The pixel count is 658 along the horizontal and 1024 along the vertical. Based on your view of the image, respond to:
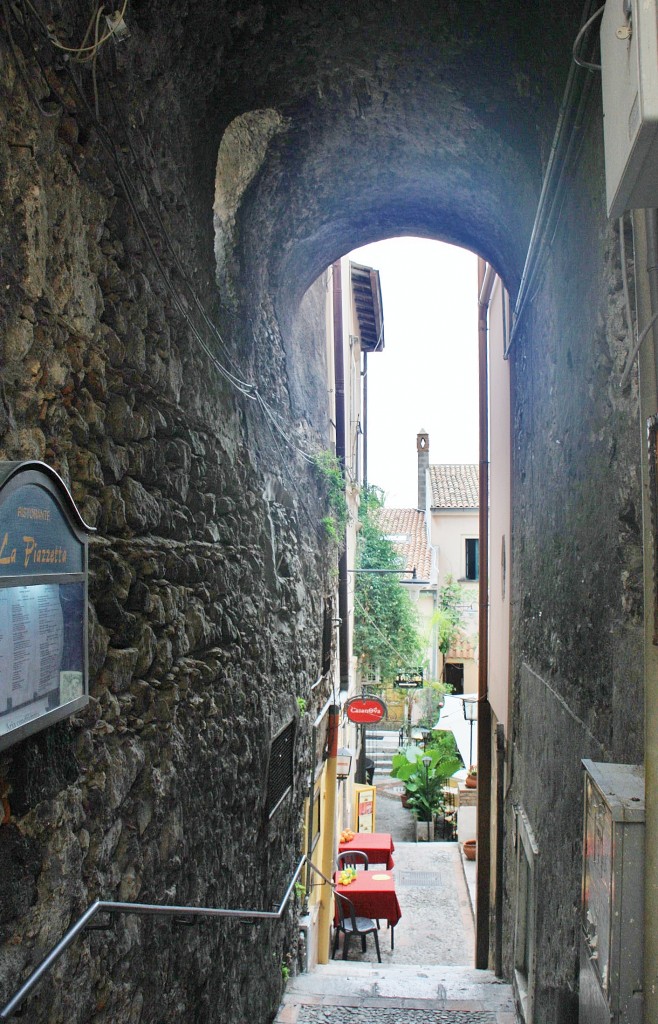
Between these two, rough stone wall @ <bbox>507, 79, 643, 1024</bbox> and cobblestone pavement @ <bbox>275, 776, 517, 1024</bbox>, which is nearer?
rough stone wall @ <bbox>507, 79, 643, 1024</bbox>

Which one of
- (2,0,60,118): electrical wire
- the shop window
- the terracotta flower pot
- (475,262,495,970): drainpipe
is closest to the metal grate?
(475,262,495,970): drainpipe

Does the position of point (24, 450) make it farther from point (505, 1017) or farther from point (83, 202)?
point (505, 1017)

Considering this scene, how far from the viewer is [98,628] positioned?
8.50ft

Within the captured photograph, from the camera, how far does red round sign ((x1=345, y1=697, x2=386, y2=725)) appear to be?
10344 millimetres

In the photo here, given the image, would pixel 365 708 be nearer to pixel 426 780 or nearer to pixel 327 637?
pixel 327 637

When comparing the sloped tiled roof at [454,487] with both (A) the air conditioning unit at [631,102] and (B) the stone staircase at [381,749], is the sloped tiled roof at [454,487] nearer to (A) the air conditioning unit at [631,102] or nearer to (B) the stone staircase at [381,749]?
(B) the stone staircase at [381,749]

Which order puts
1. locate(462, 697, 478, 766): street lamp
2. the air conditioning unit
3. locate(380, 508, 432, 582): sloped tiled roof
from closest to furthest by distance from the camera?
the air conditioning unit < locate(462, 697, 478, 766): street lamp < locate(380, 508, 432, 582): sloped tiled roof

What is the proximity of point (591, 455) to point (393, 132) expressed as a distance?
261 centimetres

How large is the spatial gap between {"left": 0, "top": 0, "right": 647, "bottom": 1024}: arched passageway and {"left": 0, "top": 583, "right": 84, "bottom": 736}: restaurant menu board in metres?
0.14

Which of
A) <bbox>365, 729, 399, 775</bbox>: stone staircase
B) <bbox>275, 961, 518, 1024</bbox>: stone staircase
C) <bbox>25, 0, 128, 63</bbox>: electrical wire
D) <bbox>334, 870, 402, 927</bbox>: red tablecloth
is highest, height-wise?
<bbox>25, 0, 128, 63</bbox>: electrical wire

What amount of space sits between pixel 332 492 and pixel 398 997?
14.8 feet

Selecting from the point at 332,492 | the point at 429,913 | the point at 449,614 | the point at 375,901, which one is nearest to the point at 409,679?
the point at 429,913

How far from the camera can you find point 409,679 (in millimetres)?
15117

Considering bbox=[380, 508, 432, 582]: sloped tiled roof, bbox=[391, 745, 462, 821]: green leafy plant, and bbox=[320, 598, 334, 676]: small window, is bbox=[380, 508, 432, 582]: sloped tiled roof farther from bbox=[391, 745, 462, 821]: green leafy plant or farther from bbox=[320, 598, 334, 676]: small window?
bbox=[320, 598, 334, 676]: small window
